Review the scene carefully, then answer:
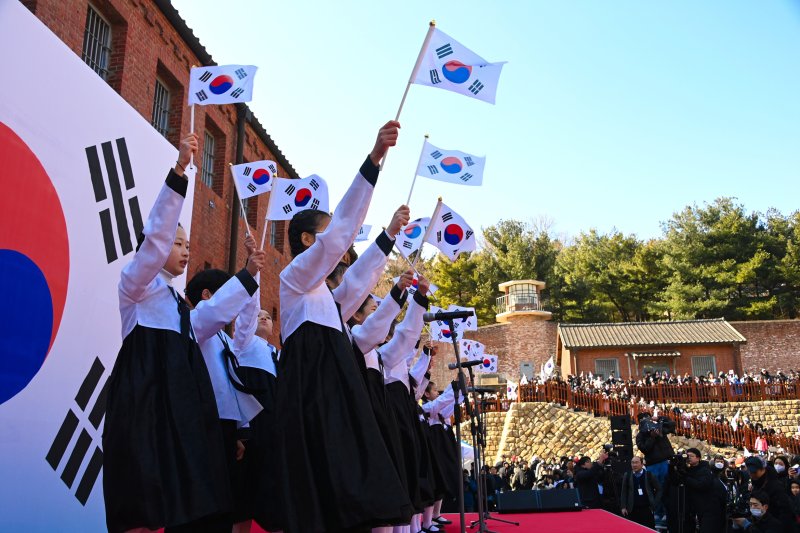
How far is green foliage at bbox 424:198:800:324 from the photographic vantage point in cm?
4484

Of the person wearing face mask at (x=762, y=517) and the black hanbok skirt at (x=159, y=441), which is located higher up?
the black hanbok skirt at (x=159, y=441)

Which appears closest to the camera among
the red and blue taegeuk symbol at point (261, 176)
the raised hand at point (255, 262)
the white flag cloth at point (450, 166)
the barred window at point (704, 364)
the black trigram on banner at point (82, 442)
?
the raised hand at point (255, 262)

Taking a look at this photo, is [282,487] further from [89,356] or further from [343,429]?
[89,356]

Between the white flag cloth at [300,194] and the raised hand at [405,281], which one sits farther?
the white flag cloth at [300,194]

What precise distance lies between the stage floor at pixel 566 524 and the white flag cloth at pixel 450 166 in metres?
4.18

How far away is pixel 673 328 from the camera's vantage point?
39875 millimetres

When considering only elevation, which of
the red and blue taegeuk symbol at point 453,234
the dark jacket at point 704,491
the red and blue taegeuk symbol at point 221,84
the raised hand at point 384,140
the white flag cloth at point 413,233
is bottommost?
the dark jacket at point 704,491

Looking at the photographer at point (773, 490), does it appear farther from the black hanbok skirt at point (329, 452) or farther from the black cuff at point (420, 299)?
the black hanbok skirt at point (329, 452)

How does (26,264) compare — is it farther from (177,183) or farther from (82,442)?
(177,183)

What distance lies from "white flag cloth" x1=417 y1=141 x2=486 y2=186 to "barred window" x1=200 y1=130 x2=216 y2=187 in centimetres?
912

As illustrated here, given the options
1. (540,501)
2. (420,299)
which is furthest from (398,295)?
(540,501)

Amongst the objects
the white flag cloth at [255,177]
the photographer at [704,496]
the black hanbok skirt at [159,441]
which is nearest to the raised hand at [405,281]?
the black hanbok skirt at [159,441]

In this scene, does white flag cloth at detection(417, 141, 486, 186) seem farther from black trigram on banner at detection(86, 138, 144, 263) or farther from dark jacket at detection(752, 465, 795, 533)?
dark jacket at detection(752, 465, 795, 533)

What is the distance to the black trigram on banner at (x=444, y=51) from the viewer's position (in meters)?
4.75
